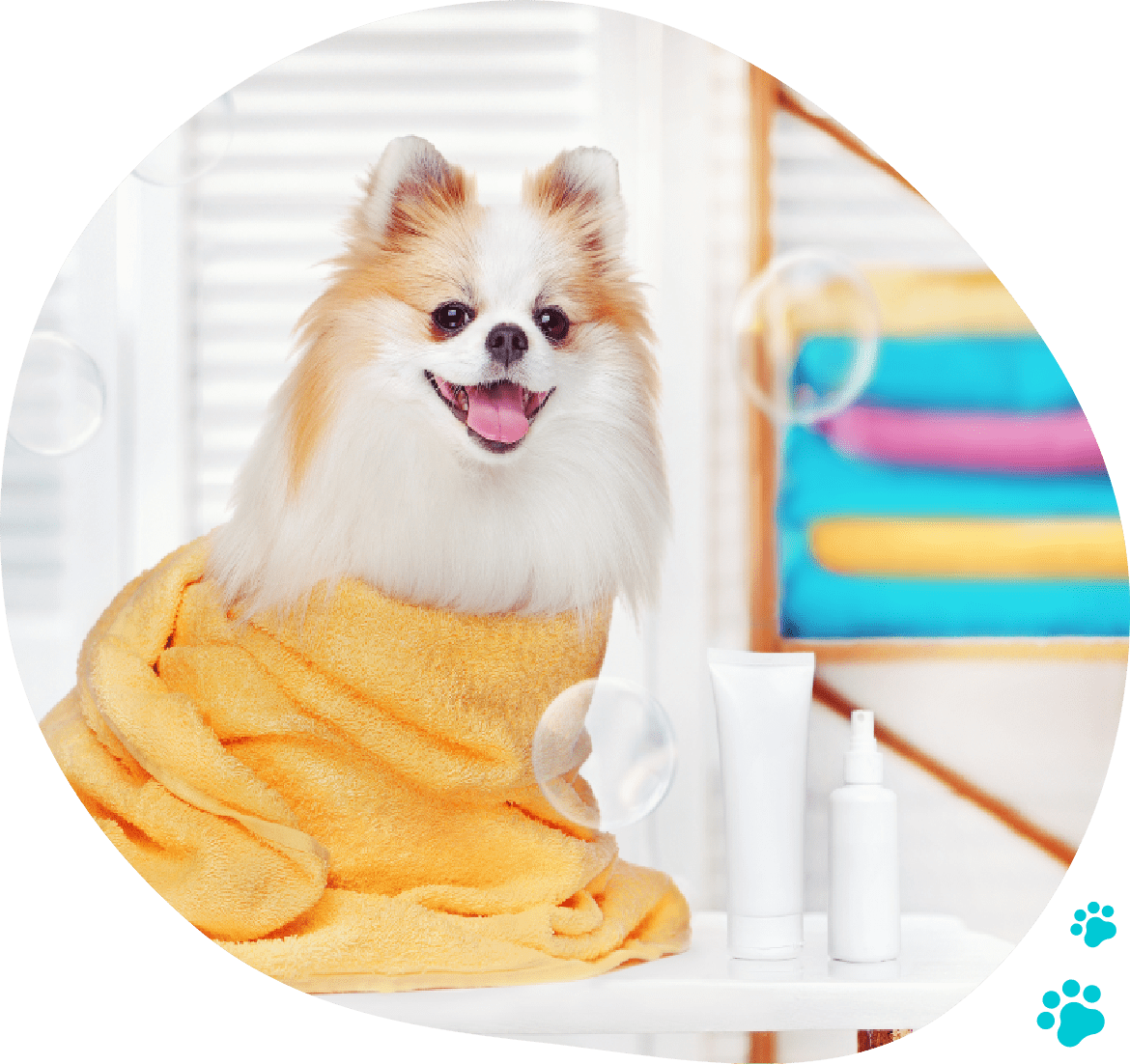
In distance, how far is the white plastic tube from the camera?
1801mm

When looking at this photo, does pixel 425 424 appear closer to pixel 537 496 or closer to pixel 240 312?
pixel 537 496

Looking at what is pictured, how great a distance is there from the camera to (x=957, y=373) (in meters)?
1.86

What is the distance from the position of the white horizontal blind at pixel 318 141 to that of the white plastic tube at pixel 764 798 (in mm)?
683

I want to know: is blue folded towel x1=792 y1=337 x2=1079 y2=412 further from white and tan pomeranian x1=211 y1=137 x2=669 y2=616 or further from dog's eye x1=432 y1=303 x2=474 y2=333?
dog's eye x1=432 y1=303 x2=474 y2=333

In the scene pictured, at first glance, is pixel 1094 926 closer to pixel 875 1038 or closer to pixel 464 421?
pixel 875 1038

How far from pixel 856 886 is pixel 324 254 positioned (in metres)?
1.01

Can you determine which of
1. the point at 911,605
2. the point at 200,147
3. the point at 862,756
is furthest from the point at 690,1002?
the point at 200,147

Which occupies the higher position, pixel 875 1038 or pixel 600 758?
pixel 600 758

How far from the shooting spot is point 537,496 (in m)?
1.81

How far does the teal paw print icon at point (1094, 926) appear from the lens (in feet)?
6.01

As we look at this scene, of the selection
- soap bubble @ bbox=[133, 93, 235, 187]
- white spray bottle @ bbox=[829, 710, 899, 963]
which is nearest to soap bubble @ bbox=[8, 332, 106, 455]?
soap bubble @ bbox=[133, 93, 235, 187]

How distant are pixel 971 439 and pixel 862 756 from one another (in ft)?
1.37

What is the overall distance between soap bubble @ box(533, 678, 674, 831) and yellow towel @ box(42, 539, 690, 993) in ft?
0.07

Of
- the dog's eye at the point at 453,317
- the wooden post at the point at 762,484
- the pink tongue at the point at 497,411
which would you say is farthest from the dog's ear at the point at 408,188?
the wooden post at the point at 762,484
